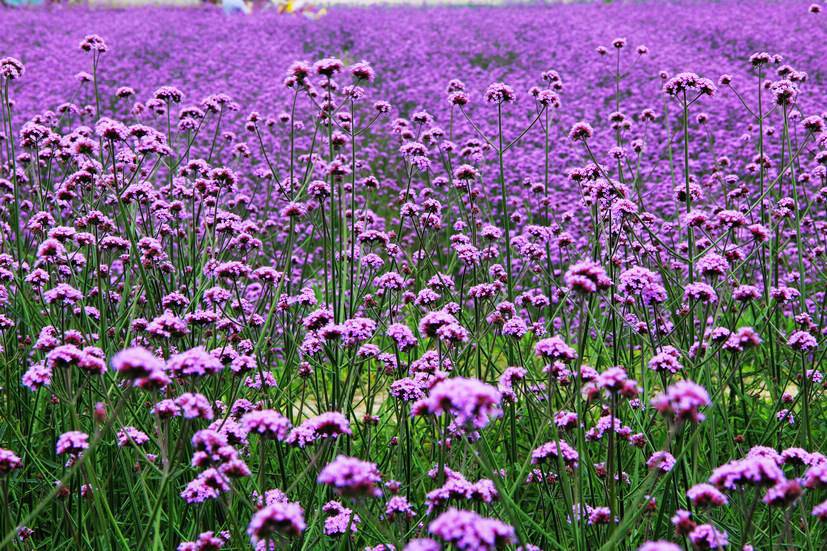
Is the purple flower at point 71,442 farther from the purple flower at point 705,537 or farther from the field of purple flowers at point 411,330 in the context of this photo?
the purple flower at point 705,537

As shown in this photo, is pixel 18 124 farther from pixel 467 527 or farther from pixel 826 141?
pixel 467 527

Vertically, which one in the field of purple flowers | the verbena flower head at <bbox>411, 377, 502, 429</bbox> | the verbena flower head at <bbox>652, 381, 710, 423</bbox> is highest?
the verbena flower head at <bbox>411, 377, 502, 429</bbox>

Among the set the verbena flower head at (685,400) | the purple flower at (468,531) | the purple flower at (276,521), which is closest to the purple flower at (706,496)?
the verbena flower head at (685,400)

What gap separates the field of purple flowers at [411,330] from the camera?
188 centimetres

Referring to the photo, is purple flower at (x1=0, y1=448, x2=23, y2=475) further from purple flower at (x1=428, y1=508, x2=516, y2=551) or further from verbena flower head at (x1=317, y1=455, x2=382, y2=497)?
purple flower at (x1=428, y1=508, x2=516, y2=551)

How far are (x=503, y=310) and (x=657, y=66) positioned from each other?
978cm

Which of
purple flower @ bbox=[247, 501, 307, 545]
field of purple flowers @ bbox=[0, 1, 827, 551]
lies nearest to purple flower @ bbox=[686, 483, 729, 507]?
field of purple flowers @ bbox=[0, 1, 827, 551]

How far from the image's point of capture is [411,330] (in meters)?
4.12

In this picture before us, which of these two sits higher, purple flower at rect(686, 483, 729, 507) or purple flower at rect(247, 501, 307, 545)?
purple flower at rect(247, 501, 307, 545)

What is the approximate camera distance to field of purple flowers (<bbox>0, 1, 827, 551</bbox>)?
188 cm

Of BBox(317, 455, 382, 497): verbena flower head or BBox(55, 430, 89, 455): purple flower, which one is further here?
BBox(55, 430, 89, 455): purple flower

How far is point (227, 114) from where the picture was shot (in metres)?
9.77

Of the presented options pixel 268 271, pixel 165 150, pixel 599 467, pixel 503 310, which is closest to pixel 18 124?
pixel 165 150

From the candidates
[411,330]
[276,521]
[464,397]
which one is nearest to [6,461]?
[276,521]
